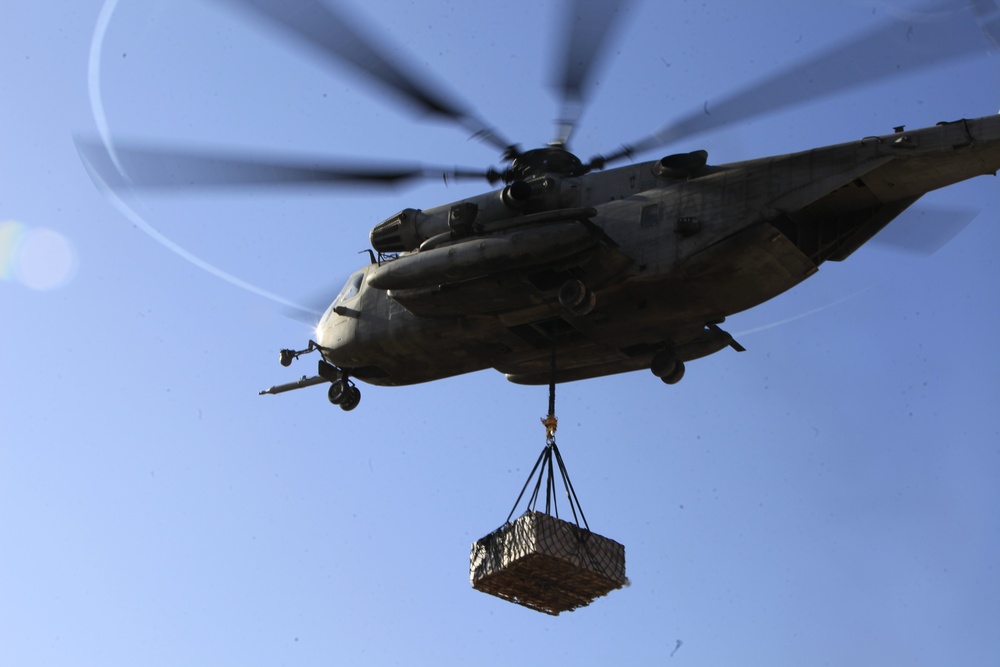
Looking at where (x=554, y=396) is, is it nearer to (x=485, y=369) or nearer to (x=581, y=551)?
(x=485, y=369)

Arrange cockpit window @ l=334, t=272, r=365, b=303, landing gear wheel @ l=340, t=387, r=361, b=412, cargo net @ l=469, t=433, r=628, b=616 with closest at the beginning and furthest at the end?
cargo net @ l=469, t=433, r=628, b=616, cockpit window @ l=334, t=272, r=365, b=303, landing gear wheel @ l=340, t=387, r=361, b=412

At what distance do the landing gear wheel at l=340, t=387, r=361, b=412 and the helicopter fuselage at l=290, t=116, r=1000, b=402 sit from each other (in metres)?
2.46

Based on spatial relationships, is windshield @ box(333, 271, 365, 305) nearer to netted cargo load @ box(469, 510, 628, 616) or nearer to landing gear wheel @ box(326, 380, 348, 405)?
landing gear wheel @ box(326, 380, 348, 405)

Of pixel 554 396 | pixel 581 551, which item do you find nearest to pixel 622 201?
pixel 554 396

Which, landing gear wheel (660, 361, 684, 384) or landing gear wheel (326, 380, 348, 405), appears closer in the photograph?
landing gear wheel (660, 361, 684, 384)

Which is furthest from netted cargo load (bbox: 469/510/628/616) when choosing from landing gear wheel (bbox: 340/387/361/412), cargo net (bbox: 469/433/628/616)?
landing gear wheel (bbox: 340/387/361/412)

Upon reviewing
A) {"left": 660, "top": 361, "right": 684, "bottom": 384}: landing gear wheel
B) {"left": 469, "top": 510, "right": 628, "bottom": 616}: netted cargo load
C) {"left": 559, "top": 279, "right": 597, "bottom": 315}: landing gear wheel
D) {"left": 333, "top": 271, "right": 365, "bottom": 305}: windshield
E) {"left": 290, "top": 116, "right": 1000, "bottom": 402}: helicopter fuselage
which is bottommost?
{"left": 469, "top": 510, "right": 628, "bottom": 616}: netted cargo load

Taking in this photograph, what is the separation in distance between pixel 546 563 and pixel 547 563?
0.04 feet

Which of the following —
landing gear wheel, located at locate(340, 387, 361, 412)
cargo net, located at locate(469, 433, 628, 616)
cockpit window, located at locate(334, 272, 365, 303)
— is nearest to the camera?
cargo net, located at locate(469, 433, 628, 616)

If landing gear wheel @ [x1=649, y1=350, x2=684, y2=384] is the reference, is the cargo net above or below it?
below

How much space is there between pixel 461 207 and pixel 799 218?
15.0ft

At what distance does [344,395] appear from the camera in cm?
2233

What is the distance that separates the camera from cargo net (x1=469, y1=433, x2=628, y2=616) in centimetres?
1733

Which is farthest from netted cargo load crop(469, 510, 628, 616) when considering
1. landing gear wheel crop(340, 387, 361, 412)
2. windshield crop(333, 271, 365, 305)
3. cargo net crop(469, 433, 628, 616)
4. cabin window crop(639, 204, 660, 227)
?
windshield crop(333, 271, 365, 305)
